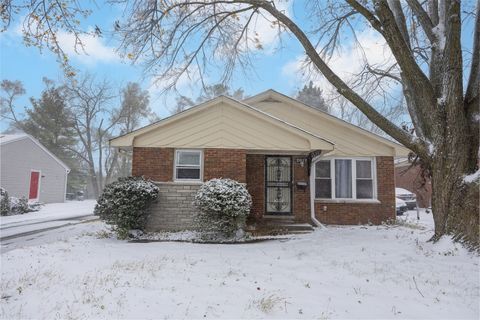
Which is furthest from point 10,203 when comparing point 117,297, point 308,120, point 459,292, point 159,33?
point 459,292

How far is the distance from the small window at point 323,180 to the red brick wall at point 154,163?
5617 millimetres

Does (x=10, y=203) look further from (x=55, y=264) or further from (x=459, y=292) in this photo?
(x=459, y=292)

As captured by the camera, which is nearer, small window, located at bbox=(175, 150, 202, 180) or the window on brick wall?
small window, located at bbox=(175, 150, 202, 180)

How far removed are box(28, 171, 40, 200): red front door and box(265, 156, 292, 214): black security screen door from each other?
61.8 feet

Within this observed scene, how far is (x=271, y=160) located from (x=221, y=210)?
3.79 metres

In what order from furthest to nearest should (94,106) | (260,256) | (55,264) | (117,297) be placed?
(94,106)
(260,256)
(55,264)
(117,297)

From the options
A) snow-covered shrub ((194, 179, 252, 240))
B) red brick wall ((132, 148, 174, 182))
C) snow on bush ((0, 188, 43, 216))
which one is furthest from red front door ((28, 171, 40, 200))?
snow-covered shrub ((194, 179, 252, 240))

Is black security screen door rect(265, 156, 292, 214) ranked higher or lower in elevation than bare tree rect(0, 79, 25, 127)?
lower

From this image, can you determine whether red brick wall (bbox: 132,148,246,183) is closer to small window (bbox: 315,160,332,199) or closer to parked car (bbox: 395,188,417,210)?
small window (bbox: 315,160,332,199)

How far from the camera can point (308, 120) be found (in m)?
13.3

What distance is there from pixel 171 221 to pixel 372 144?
782 cm

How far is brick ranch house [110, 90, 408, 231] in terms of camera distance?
1055 centimetres

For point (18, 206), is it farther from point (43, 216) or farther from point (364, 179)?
point (364, 179)

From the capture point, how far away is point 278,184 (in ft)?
40.1
